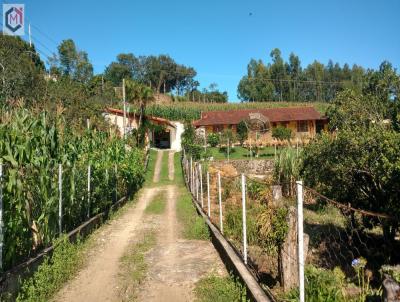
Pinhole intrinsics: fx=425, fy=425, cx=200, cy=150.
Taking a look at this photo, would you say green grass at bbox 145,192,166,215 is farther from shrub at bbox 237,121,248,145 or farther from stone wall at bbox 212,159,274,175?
shrub at bbox 237,121,248,145

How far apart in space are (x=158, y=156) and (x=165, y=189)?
1588 centimetres

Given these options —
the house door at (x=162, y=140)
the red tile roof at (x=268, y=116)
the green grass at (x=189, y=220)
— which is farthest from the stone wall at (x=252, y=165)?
the house door at (x=162, y=140)

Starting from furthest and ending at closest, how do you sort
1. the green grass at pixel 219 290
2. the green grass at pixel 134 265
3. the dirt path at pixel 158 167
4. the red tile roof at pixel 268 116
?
the red tile roof at pixel 268 116 → the dirt path at pixel 158 167 → the green grass at pixel 134 265 → the green grass at pixel 219 290

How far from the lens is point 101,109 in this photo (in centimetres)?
Answer: 4166

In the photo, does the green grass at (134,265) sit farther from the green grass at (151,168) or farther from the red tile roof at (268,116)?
the red tile roof at (268,116)

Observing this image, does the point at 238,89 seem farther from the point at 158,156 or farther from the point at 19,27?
the point at 19,27

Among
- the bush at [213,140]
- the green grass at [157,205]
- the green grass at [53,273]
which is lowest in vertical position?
the green grass at [157,205]

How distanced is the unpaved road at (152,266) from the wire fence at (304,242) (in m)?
0.80

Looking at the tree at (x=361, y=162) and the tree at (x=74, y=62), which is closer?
the tree at (x=361, y=162)

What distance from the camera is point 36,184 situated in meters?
7.83

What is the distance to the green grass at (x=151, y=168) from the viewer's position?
27.4 meters

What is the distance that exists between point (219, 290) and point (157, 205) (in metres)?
11.0

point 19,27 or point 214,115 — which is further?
point 214,115

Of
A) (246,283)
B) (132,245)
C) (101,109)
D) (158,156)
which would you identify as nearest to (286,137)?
(158,156)
